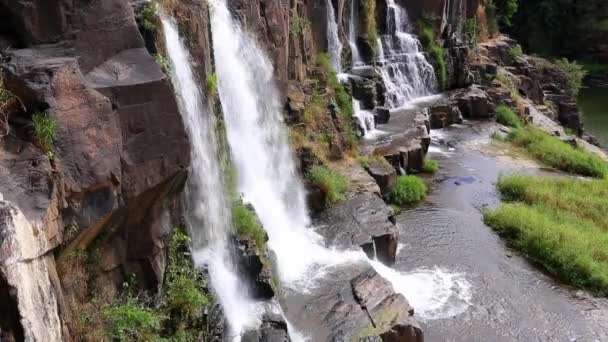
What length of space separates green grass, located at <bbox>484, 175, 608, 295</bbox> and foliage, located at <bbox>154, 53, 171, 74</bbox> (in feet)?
32.2

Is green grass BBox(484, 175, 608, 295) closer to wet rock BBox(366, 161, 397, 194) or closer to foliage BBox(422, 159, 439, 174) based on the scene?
foliage BBox(422, 159, 439, 174)

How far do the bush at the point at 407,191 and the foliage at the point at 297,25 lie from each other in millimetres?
5377

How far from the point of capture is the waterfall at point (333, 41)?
20.9m

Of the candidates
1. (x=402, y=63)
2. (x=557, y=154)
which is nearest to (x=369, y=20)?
(x=402, y=63)

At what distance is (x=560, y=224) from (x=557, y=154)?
6.67m

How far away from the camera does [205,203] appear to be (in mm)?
9820

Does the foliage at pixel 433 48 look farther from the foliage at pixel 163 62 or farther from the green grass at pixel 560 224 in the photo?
the foliage at pixel 163 62

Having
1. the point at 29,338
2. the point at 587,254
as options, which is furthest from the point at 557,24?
the point at 29,338

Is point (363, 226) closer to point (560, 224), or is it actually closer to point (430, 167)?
point (560, 224)

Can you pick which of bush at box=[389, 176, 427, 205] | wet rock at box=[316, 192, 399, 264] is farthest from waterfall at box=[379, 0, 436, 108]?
wet rock at box=[316, 192, 399, 264]

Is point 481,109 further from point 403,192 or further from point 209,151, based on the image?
point 209,151

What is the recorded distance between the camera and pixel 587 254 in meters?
13.5

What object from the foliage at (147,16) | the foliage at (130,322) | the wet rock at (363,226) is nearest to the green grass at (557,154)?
the wet rock at (363,226)

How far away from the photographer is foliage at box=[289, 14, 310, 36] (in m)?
17.1
